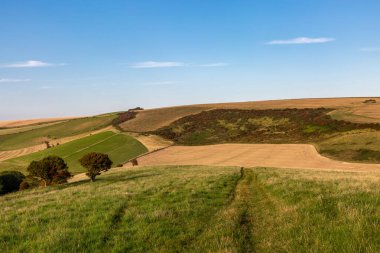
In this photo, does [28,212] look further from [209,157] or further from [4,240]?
Result: [209,157]

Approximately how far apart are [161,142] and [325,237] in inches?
3683

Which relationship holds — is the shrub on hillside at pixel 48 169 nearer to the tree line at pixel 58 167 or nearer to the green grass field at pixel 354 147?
the tree line at pixel 58 167

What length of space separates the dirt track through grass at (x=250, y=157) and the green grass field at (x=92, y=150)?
9645 millimetres

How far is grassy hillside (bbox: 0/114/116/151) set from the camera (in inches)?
5438

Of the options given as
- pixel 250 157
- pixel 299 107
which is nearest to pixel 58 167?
pixel 250 157

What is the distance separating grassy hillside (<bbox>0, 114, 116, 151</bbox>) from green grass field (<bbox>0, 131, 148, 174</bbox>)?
86.6 feet

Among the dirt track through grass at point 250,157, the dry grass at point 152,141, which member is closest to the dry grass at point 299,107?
the dry grass at point 152,141

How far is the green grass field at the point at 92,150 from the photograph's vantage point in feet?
291

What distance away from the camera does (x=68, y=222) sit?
528 inches

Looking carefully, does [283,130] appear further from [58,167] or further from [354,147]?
[58,167]

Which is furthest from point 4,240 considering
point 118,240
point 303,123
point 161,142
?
point 303,123

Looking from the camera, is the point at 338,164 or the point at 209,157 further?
the point at 209,157

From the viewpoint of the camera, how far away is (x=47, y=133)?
151125 millimetres

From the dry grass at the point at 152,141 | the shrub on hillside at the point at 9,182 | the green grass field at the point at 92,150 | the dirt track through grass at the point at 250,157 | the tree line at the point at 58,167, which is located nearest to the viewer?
the tree line at the point at 58,167
